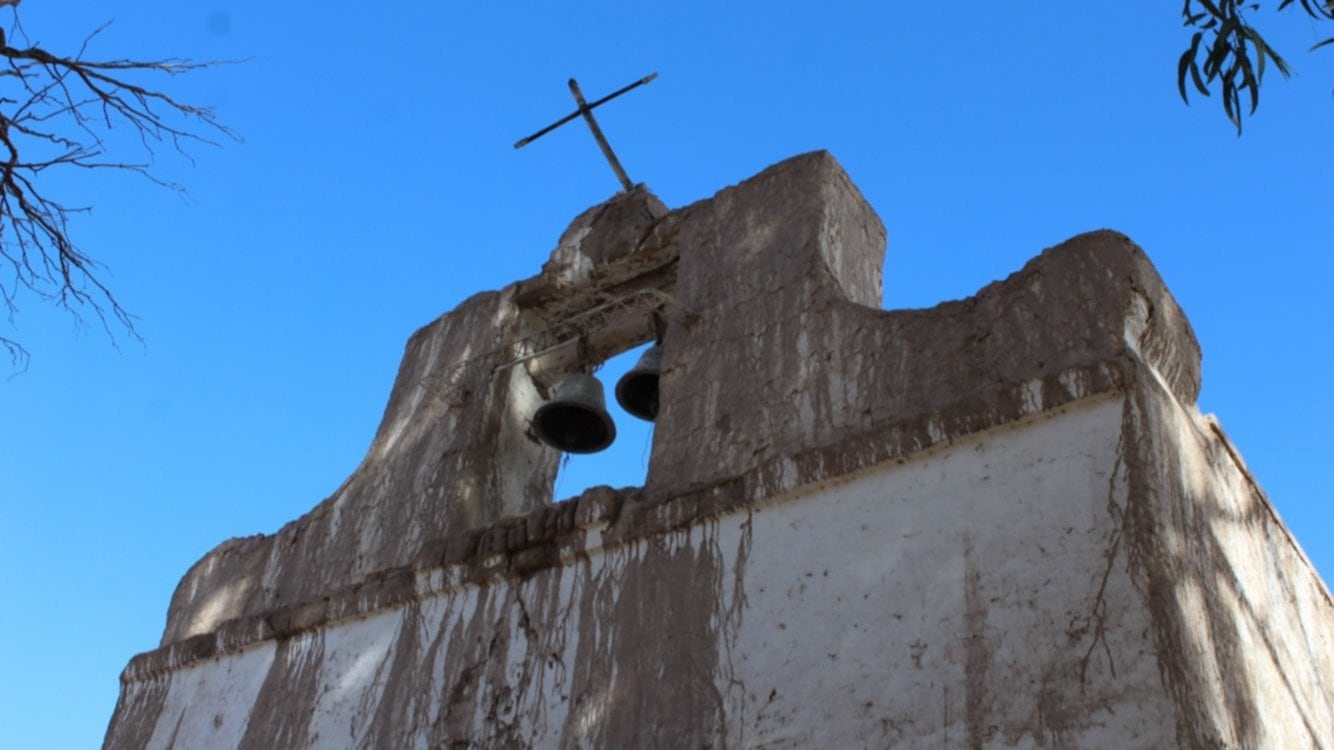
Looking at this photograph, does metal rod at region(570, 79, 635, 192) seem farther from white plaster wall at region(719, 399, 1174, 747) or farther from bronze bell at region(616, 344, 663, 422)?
white plaster wall at region(719, 399, 1174, 747)

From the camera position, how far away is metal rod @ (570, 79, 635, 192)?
278 inches

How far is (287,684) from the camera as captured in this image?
5.92 metres

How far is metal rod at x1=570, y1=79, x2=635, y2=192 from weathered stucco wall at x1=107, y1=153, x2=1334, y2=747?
0.29 metres

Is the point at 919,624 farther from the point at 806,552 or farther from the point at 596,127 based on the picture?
the point at 596,127

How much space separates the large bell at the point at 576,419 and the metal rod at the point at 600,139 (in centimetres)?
124

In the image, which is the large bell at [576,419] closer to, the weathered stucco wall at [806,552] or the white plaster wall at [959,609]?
the weathered stucco wall at [806,552]

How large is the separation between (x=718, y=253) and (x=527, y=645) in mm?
1970

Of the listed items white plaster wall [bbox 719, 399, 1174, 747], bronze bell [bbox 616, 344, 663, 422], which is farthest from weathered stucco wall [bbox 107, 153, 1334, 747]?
bronze bell [bbox 616, 344, 663, 422]

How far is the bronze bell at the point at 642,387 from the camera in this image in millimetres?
6090

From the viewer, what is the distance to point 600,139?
7316 millimetres

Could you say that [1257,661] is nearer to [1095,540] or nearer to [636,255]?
[1095,540]

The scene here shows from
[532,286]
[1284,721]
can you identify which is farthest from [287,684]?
[1284,721]

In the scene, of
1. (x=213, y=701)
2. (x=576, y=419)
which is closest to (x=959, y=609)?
(x=576, y=419)

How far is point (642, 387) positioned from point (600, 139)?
1.75m
